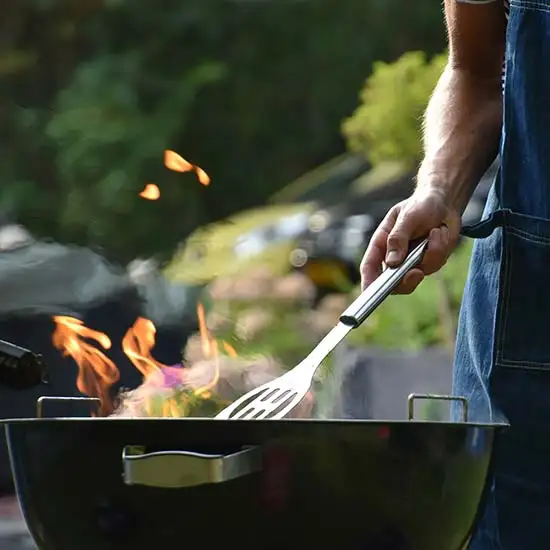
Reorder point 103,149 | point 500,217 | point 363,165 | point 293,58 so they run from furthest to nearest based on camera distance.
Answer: point 293,58 → point 363,165 → point 103,149 → point 500,217

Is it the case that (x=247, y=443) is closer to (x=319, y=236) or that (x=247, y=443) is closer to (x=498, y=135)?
(x=498, y=135)

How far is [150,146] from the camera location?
763cm

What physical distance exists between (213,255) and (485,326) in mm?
4076

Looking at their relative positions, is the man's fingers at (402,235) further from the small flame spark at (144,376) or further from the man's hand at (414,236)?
the small flame spark at (144,376)

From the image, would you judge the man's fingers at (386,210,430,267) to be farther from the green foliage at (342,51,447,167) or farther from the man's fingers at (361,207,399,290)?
the green foliage at (342,51,447,167)

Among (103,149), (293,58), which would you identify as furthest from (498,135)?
(293,58)

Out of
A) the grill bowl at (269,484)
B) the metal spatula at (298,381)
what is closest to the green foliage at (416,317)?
the metal spatula at (298,381)

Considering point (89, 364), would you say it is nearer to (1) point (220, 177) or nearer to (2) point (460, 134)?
(2) point (460, 134)

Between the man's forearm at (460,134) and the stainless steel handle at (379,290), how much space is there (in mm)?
94

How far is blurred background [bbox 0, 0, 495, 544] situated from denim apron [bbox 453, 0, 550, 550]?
0.81m

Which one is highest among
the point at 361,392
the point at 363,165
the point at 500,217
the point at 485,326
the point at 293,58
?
the point at 293,58

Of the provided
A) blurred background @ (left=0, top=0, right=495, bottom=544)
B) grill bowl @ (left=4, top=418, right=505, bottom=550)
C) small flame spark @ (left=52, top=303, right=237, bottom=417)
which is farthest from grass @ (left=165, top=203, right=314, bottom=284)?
grill bowl @ (left=4, top=418, right=505, bottom=550)

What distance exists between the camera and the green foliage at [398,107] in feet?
15.6

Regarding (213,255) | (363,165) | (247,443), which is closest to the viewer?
(247,443)
